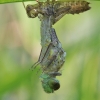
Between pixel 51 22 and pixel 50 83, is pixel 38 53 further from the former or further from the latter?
pixel 51 22

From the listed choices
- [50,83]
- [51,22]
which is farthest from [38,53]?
[51,22]

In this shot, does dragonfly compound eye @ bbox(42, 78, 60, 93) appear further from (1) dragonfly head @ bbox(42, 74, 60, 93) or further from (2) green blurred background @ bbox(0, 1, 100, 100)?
(2) green blurred background @ bbox(0, 1, 100, 100)

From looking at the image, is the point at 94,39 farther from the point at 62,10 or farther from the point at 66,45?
the point at 62,10

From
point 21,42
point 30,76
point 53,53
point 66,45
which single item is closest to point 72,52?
point 66,45

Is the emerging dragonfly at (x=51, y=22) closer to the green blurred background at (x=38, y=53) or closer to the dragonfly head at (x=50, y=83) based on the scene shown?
the dragonfly head at (x=50, y=83)

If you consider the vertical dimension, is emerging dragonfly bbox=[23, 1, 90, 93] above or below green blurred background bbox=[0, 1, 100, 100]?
above

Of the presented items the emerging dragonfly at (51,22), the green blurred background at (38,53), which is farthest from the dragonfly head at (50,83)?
the green blurred background at (38,53)

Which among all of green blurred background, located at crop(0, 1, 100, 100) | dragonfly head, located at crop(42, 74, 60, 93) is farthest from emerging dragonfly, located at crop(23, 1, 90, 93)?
green blurred background, located at crop(0, 1, 100, 100)
